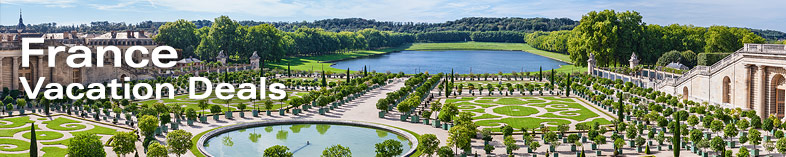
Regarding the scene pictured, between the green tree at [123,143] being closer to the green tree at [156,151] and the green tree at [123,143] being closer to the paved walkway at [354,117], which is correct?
the green tree at [156,151]

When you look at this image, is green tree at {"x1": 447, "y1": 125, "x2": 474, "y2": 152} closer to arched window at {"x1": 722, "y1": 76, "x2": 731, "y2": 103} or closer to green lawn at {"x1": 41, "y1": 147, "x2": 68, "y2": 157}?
green lawn at {"x1": 41, "y1": 147, "x2": 68, "y2": 157}

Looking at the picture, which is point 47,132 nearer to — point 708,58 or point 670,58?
point 670,58

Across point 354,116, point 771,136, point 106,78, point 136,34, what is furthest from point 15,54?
point 771,136

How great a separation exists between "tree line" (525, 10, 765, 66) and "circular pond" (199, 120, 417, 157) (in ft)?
184

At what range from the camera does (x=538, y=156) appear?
35.4 meters

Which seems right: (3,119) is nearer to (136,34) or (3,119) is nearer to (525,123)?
(525,123)

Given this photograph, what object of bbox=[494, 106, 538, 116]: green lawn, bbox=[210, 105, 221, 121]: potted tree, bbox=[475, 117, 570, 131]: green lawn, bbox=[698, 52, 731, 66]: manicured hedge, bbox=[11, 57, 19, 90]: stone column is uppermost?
bbox=[698, 52, 731, 66]: manicured hedge

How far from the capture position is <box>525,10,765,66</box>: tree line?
9225 centimetres

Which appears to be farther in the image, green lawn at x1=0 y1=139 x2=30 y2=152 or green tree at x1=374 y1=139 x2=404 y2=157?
green lawn at x1=0 y1=139 x2=30 y2=152

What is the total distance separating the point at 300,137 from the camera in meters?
42.8

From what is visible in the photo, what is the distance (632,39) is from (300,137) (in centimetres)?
6594

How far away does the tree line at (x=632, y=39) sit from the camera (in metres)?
92.2

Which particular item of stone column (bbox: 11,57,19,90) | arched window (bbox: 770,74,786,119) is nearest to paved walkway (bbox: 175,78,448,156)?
arched window (bbox: 770,74,786,119)

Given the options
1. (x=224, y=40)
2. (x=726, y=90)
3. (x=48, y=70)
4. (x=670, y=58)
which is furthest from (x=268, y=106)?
(x=224, y=40)
